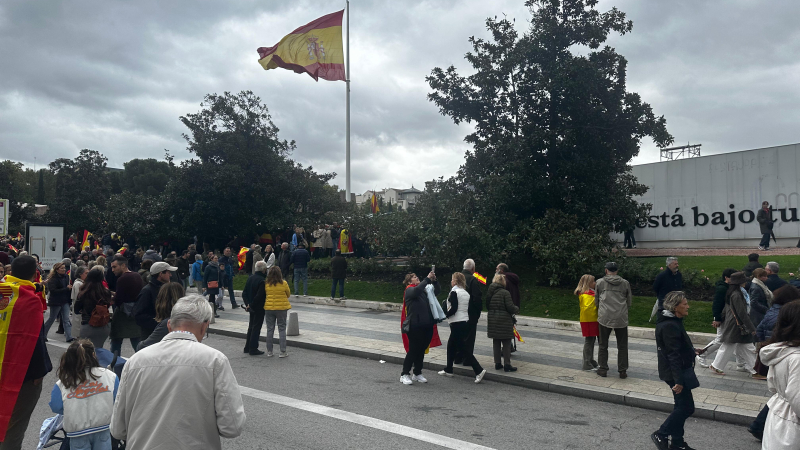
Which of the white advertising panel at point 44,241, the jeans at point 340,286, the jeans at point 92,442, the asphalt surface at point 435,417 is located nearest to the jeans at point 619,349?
the asphalt surface at point 435,417

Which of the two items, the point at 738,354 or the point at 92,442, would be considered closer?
the point at 92,442

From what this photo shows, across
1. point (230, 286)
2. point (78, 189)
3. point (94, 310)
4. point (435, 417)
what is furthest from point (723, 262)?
point (78, 189)

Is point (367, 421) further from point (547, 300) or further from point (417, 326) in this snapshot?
point (547, 300)

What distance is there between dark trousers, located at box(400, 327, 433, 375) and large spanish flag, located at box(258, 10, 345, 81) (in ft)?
59.2

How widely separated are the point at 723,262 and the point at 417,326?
1302 centimetres

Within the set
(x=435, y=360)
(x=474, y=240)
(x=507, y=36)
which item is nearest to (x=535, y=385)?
(x=435, y=360)

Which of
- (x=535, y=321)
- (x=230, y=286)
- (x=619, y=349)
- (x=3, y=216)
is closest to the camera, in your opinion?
(x=619, y=349)

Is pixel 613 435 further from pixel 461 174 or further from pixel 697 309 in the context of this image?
pixel 461 174

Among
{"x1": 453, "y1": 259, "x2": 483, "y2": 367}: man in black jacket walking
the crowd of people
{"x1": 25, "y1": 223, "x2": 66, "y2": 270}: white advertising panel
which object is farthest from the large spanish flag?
{"x1": 453, "y1": 259, "x2": 483, "y2": 367}: man in black jacket walking

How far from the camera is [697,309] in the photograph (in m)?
12.7

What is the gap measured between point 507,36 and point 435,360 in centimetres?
1316

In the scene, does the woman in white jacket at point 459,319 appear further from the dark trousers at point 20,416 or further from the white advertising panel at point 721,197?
the white advertising panel at point 721,197

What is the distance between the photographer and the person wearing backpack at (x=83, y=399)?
164 inches

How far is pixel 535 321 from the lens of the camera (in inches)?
542
